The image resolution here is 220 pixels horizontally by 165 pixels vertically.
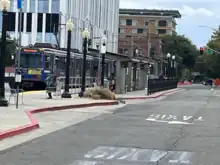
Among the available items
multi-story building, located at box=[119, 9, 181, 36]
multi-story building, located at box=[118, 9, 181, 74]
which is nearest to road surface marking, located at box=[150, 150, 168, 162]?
multi-story building, located at box=[118, 9, 181, 74]

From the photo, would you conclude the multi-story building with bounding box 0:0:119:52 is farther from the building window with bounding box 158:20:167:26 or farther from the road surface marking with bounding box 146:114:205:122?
the building window with bounding box 158:20:167:26

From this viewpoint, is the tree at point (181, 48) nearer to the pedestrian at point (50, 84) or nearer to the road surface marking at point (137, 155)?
the pedestrian at point (50, 84)

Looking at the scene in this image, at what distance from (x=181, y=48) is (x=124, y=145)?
403 feet

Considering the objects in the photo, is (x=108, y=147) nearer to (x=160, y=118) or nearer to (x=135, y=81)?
(x=160, y=118)

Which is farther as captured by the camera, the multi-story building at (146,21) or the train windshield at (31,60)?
the multi-story building at (146,21)

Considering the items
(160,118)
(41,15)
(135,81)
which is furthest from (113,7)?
(160,118)

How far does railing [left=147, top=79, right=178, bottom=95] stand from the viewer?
45044mm

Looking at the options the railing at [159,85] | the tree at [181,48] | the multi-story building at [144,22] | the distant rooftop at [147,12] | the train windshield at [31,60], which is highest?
the distant rooftop at [147,12]

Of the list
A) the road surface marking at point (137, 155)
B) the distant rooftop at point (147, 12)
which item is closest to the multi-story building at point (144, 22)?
the distant rooftop at point (147, 12)

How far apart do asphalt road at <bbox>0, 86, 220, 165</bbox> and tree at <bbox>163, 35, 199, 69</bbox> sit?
116 meters

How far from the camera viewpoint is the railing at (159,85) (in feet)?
148

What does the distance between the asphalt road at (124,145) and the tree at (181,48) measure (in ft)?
381

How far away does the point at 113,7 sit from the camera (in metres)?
104

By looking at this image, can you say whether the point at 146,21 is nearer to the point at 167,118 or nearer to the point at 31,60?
the point at 31,60
